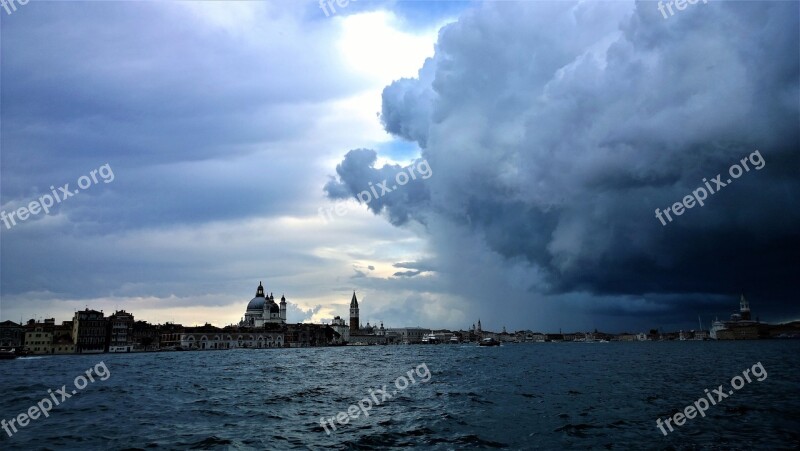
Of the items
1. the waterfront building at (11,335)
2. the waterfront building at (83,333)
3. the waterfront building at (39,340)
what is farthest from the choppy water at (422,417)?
the waterfront building at (83,333)

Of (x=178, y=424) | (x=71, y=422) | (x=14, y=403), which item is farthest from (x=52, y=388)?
(x=178, y=424)

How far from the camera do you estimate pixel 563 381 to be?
2135 inches

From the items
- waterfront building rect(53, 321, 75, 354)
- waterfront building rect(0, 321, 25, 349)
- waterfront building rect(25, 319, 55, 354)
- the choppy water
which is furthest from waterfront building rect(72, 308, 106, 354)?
the choppy water

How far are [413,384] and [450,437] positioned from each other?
1032 inches

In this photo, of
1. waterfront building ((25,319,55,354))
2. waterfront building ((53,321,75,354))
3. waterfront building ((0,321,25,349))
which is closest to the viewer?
waterfront building ((0,321,25,349))

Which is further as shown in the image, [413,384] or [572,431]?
[413,384]

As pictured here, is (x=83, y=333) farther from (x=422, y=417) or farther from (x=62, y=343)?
(x=422, y=417)

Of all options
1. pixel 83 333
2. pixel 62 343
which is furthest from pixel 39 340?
pixel 83 333

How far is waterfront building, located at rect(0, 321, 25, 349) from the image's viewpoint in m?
178

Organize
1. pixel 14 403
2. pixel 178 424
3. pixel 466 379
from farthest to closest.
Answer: pixel 466 379, pixel 14 403, pixel 178 424

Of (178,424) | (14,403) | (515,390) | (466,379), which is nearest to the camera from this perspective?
(178,424)

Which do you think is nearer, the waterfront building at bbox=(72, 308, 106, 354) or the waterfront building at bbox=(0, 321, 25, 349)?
the waterfront building at bbox=(0, 321, 25, 349)

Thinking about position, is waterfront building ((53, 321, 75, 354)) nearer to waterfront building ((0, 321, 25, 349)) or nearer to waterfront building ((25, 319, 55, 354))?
waterfront building ((25, 319, 55, 354))

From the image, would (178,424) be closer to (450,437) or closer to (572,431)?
(450,437)
